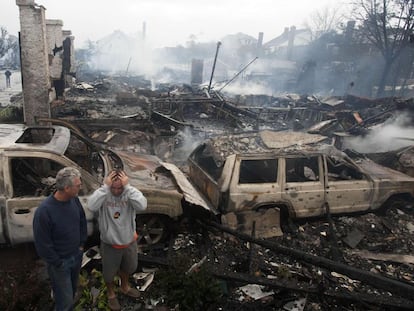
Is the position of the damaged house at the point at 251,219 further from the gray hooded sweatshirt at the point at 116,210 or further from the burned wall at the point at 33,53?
the burned wall at the point at 33,53

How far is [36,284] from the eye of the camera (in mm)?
3766

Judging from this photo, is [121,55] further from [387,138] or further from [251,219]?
[251,219]

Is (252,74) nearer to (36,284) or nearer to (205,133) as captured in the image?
(205,133)

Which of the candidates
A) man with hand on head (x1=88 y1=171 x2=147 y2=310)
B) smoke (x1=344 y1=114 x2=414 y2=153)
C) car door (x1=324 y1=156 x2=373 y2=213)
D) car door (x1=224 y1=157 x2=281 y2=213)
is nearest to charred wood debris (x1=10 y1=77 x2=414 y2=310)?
car door (x1=324 y1=156 x2=373 y2=213)

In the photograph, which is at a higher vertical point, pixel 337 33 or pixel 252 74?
pixel 337 33

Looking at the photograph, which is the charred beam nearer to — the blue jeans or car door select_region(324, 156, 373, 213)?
car door select_region(324, 156, 373, 213)

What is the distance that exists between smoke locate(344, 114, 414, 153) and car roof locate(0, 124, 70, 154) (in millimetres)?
8846

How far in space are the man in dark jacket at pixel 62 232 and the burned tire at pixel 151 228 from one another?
5.12 ft

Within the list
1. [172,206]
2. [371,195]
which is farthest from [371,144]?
[172,206]

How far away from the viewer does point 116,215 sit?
11.2 feet

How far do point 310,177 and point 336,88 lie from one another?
26.7 meters

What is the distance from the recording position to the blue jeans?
308 cm

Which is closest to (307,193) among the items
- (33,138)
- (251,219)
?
(251,219)

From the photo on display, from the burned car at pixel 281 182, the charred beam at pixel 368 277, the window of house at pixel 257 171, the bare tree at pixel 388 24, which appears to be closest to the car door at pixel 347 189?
the burned car at pixel 281 182
